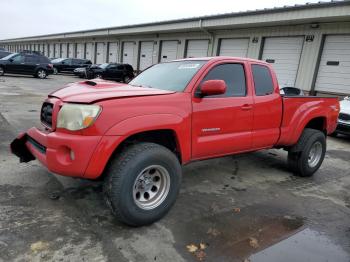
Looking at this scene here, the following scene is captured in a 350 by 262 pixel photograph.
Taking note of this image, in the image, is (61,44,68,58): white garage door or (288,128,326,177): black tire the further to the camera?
(61,44,68,58): white garage door

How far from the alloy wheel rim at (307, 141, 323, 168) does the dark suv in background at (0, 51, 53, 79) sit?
21117 millimetres

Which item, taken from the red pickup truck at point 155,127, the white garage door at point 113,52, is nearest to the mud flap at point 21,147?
the red pickup truck at point 155,127

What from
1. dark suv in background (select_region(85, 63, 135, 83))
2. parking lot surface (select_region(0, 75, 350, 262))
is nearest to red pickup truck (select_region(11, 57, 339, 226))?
parking lot surface (select_region(0, 75, 350, 262))

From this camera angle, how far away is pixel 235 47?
18.6 meters

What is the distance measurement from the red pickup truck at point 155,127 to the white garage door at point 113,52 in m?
28.9

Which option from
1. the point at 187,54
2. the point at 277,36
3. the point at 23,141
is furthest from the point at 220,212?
the point at 187,54

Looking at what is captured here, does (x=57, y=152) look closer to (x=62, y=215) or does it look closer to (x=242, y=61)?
(x=62, y=215)

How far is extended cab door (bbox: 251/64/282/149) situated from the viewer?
4527 millimetres

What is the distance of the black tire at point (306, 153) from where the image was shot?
5.36 meters

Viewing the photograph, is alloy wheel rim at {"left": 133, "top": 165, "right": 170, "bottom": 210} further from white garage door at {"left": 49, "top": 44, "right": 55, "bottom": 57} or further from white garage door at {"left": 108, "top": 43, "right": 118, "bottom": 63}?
white garage door at {"left": 49, "top": 44, "right": 55, "bottom": 57}

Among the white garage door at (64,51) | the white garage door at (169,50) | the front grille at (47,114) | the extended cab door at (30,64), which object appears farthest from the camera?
the white garage door at (64,51)

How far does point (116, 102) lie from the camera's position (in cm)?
311

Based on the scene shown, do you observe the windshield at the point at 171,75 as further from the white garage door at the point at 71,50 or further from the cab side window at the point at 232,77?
the white garage door at the point at 71,50

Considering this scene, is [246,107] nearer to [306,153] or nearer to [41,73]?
[306,153]
